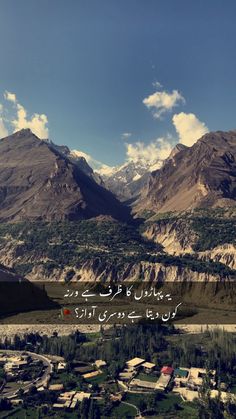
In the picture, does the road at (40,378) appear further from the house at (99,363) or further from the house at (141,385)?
the house at (141,385)

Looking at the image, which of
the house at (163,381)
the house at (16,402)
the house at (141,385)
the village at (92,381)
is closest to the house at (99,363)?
the village at (92,381)

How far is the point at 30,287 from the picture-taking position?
643 feet

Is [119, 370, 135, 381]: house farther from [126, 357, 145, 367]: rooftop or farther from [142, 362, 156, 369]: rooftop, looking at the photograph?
[142, 362, 156, 369]: rooftop

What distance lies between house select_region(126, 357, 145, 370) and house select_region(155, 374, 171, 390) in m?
7.09

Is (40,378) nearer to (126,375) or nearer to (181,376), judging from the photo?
(126,375)

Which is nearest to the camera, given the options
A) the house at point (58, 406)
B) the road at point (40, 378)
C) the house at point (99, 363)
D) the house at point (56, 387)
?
the house at point (58, 406)

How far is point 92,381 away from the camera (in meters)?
108

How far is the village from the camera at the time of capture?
9800 cm

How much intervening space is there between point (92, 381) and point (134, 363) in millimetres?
13049

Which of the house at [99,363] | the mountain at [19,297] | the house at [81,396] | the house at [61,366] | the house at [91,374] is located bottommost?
the house at [81,396]

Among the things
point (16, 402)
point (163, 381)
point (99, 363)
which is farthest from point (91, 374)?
point (16, 402)

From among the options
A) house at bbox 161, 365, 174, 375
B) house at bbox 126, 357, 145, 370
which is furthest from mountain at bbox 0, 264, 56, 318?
house at bbox 161, 365, 174, 375

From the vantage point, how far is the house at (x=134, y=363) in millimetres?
114525

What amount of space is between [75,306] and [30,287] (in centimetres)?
2174
